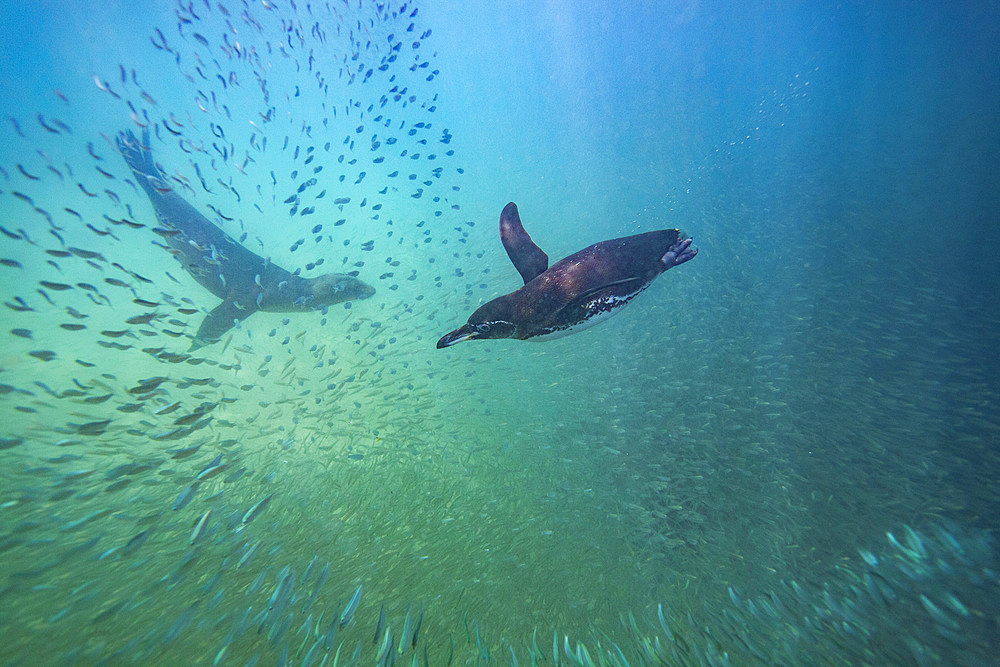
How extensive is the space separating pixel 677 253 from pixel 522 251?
4.65 feet

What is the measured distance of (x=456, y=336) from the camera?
2.98 metres

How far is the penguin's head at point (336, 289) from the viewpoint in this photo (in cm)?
870

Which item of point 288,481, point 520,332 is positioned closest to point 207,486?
point 288,481

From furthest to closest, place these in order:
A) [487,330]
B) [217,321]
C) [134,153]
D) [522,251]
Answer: [134,153] → [217,321] → [522,251] → [487,330]

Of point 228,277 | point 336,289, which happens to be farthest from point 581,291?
point 228,277

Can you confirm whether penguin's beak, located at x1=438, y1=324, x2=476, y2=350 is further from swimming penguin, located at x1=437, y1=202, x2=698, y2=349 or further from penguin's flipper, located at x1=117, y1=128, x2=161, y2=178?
penguin's flipper, located at x1=117, y1=128, x2=161, y2=178

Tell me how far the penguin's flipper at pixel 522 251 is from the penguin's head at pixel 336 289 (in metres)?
6.30

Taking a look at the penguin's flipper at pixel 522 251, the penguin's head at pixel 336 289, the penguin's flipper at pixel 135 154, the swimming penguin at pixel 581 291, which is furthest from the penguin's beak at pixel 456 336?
the penguin's flipper at pixel 135 154

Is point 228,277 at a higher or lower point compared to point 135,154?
lower

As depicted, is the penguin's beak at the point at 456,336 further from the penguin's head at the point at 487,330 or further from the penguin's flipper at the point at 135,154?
the penguin's flipper at the point at 135,154

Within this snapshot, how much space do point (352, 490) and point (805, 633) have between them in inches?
245

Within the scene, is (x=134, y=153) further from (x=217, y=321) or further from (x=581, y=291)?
(x=581, y=291)

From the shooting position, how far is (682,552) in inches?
183

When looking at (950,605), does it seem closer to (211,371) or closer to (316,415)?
(316,415)
